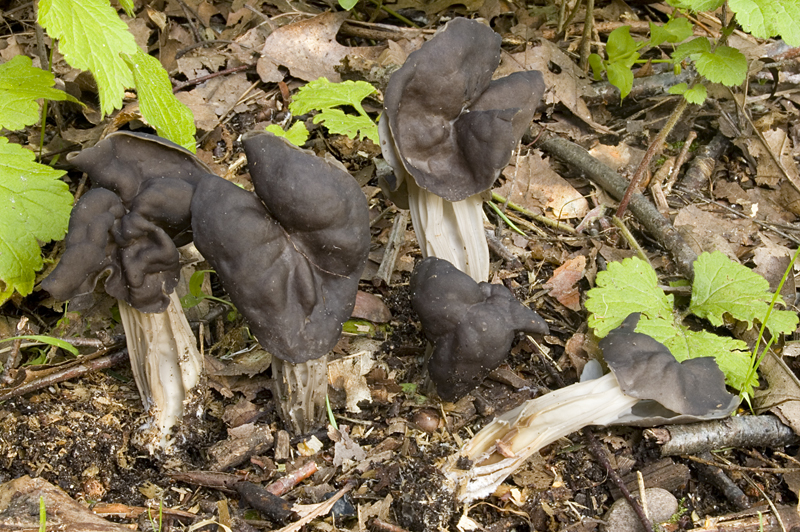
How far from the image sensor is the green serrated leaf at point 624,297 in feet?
10.3

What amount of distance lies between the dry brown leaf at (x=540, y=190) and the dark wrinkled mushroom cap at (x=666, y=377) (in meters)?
1.46

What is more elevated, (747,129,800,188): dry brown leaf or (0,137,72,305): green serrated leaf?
(0,137,72,305): green serrated leaf

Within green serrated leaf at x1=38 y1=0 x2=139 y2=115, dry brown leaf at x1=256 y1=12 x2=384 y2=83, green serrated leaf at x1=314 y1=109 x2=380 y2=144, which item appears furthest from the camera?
dry brown leaf at x1=256 y1=12 x2=384 y2=83

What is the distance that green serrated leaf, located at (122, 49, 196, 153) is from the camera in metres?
2.88

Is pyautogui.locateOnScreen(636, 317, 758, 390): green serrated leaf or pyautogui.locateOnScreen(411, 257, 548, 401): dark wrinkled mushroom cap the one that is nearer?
pyautogui.locateOnScreen(411, 257, 548, 401): dark wrinkled mushroom cap

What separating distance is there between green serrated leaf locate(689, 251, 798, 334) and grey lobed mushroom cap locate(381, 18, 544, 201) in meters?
1.34

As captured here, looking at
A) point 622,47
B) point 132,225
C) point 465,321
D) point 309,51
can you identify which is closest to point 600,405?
point 465,321

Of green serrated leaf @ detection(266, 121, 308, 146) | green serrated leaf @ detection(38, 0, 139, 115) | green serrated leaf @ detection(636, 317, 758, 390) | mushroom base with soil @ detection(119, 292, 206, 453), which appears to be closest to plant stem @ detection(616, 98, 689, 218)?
green serrated leaf @ detection(636, 317, 758, 390)

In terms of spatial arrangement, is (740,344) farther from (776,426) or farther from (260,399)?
(260,399)

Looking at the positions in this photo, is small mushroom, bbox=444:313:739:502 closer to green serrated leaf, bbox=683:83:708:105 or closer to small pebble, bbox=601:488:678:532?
small pebble, bbox=601:488:678:532

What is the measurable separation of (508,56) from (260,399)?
10.1 feet

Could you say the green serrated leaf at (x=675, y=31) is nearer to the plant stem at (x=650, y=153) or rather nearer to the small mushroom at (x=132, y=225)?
the plant stem at (x=650, y=153)

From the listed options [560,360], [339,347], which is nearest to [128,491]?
[339,347]

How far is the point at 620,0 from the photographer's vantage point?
526 cm
